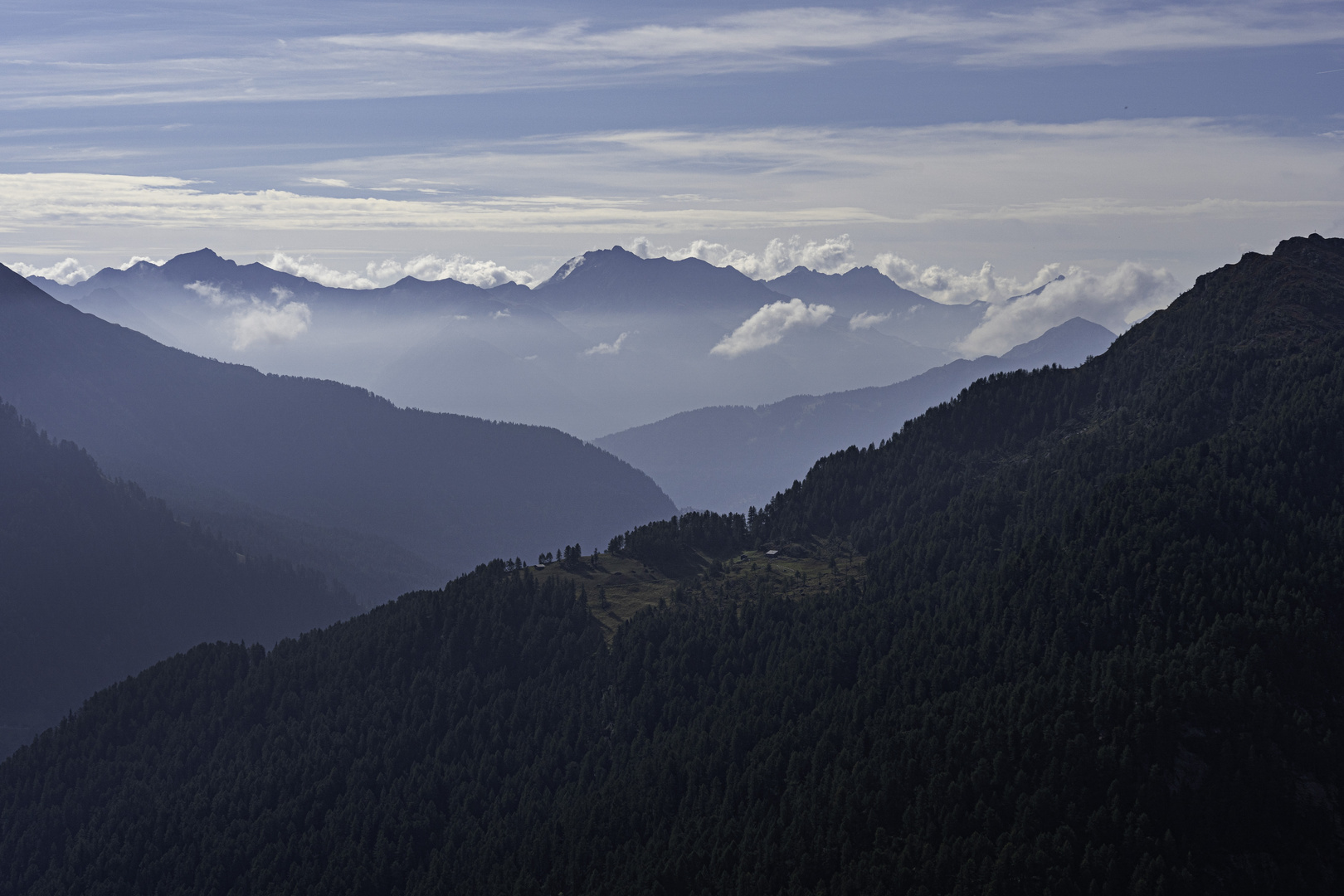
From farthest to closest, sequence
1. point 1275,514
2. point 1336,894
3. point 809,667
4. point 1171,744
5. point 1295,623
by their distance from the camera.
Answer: point 809,667 < point 1275,514 < point 1295,623 < point 1171,744 < point 1336,894

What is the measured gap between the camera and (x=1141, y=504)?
567ft

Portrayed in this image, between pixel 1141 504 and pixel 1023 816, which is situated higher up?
pixel 1141 504

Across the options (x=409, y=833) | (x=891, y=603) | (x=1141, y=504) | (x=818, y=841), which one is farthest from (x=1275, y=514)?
(x=409, y=833)

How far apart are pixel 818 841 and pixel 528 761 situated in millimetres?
72705

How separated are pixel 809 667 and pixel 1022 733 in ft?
164

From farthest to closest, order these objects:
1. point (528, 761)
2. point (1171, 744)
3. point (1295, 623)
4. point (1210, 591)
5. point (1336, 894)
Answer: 1. point (528, 761)
2. point (1210, 591)
3. point (1295, 623)
4. point (1171, 744)
5. point (1336, 894)

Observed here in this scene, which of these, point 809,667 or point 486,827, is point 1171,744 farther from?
point 486,827

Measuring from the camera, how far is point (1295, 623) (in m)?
142

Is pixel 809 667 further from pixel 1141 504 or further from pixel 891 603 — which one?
pixel 1141 504

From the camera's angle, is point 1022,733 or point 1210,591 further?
point 1210,591

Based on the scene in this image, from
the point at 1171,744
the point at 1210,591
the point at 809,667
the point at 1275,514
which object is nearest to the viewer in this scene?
the point at 1171,744

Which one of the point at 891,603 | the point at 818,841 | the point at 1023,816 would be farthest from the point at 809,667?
the point at 1023,816

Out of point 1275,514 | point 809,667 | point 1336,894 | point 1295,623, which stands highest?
point 1275,514

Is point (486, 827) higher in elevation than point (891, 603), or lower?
lower
